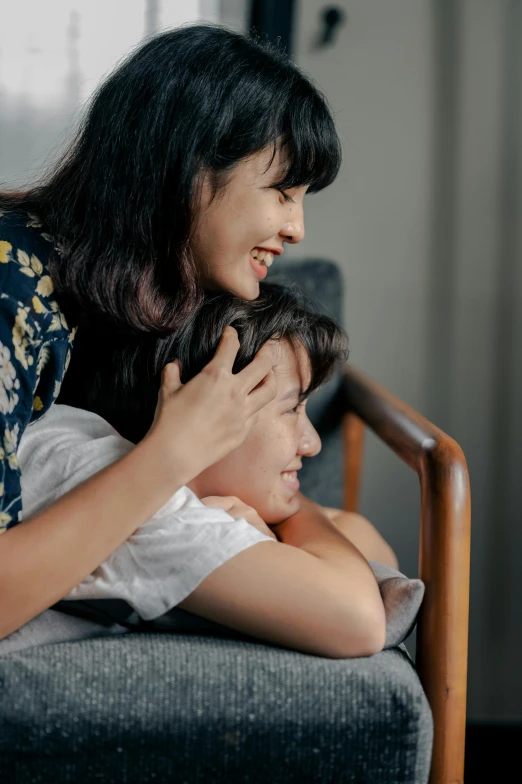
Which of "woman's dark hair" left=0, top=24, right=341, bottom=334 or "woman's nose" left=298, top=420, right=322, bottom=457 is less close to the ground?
"woman's dark hair" left=0, top=24, right=341, bottom=334

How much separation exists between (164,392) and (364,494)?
0.96m

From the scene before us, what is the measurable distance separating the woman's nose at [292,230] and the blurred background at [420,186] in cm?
Answer: 70

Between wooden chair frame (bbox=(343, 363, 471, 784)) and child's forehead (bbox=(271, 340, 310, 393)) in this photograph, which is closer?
wooden chair frame (bbox=(343, 363, 471, 784))

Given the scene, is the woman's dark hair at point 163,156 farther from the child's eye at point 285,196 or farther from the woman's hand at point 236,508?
the woman's hand at point 236,508

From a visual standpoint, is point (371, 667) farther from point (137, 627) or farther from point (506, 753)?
point (506, 753)

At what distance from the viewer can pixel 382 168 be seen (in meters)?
1.62

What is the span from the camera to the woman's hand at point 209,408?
0.77 meters

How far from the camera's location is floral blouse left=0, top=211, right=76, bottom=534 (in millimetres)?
752

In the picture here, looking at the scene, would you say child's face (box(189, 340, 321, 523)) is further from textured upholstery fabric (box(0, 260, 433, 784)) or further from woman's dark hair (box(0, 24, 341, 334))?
textured upholstery fabric (box(0, 260, 433, 784))

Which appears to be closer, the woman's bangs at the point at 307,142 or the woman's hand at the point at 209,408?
the woman's hand at the point at 209,408

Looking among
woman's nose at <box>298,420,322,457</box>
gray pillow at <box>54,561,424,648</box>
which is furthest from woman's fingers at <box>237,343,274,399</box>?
gray pillow at <box>54,561,424,648</box>

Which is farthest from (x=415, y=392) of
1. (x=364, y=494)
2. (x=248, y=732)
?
(x=248, y=732)

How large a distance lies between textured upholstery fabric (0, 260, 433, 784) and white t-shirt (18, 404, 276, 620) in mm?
57

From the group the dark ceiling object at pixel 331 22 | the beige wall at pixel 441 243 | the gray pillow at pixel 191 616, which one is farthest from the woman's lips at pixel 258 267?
the dark ceiling object at pixel 331 22
